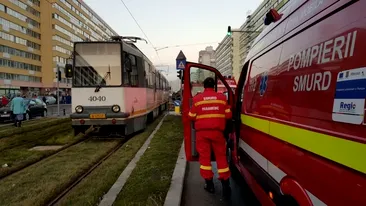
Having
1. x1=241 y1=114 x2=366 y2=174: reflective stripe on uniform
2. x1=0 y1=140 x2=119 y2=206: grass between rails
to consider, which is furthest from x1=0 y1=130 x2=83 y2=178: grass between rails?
x1=241 y1=114 x2=366 y2=174: reflective stripe on uniform

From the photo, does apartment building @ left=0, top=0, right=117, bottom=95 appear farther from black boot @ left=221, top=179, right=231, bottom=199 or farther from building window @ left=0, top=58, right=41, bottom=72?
black boot @ left=221, top=179, right=231, bottom=199

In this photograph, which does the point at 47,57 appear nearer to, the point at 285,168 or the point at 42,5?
the point at 42,5

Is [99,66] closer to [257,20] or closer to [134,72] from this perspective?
[134,72]

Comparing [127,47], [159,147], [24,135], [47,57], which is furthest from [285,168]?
[47,57]

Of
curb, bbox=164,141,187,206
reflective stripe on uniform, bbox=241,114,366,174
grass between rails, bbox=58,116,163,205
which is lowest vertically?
grass between rails, bbox=58,116,163,205

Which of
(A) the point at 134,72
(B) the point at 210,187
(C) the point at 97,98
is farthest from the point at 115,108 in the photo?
(B) the point at 210,187

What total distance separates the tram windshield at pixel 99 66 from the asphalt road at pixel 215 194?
5875mm

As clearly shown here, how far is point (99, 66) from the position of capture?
11.7 m

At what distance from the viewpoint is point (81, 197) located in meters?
5.40

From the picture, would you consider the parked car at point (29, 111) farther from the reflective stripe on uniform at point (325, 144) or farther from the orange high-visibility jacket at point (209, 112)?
the reflective stripe on uniform at point (325, 144)

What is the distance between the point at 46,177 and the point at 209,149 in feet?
11.1

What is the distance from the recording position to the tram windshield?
11.6 meters

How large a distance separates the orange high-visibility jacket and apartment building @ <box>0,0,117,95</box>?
70.8 meters

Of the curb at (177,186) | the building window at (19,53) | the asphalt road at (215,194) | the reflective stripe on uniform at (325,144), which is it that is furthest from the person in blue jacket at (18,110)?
the building window at (19,53)
